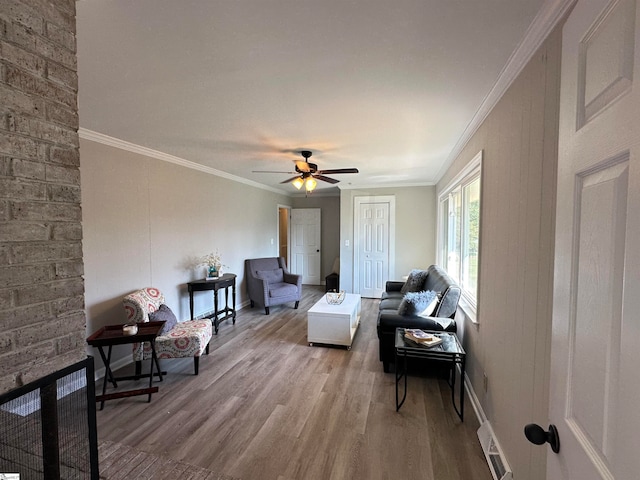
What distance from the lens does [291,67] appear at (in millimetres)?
1671

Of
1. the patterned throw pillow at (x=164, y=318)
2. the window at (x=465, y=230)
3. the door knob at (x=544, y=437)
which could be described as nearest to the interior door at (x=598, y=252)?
the door knob at (x=544, y=437)

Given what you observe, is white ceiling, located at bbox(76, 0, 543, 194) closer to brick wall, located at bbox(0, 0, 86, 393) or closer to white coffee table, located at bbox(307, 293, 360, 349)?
brick wall, located at bbox(0, 0, 86, 393)

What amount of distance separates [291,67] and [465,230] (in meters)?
2.62

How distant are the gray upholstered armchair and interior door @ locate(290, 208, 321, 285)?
1640 millimetres

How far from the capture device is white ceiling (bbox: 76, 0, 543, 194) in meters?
1.26

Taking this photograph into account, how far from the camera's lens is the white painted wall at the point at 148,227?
2.83 metres

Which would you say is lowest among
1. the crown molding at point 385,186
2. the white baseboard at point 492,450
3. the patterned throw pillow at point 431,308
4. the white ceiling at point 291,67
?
the white baseboard at point 492,450

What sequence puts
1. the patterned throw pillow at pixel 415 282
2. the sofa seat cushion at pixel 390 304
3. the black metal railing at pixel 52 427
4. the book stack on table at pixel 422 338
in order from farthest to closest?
the patterned throw pillow at pixel 415 282 < the sofa seat cushion at pixel 390 304 < the book stack on table at pixel 422 338 < the black metal railing at pixel 52 427

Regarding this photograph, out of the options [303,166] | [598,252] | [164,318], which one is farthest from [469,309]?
[164,318]

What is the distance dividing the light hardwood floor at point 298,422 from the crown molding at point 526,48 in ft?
7.61

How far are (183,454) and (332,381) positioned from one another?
4.38 feet

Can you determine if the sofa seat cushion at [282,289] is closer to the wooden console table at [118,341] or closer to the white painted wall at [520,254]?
the wooden console table at [118,341]

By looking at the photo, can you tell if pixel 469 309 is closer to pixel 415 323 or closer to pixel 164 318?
pixel 415 323

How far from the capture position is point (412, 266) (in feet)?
18.9
